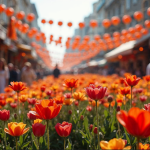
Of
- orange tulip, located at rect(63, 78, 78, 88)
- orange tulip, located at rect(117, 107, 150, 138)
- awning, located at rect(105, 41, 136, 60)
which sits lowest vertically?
orange tulip, located at rect(117, 107, 150, 138)

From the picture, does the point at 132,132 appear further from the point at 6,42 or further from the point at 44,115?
the point at 6,42

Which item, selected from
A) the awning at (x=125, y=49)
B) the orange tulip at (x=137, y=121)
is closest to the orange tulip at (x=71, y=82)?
the orange tulip at (x=137, y=121)

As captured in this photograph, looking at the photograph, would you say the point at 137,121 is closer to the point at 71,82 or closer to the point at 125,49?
the point at 71,82

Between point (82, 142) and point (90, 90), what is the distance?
25.8 inches

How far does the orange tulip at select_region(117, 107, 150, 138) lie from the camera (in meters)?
0.68

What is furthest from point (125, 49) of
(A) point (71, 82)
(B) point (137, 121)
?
(B) point (137, 121)

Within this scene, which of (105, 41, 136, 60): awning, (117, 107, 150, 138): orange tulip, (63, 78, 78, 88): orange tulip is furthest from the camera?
(105, 41, 136, 60): awning

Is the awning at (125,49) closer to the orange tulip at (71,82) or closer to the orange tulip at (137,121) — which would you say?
the orange tulip at (71,82)

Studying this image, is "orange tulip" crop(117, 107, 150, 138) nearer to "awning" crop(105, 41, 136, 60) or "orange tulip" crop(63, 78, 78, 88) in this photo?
"orange tulip" crop(63, 78, 78, 88)

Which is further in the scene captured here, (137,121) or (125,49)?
(125,49)

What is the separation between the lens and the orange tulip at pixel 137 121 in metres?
0.68

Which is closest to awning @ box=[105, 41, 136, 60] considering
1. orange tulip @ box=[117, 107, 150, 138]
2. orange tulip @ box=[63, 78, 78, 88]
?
orange tulip @ box=[63, 78, 78, 88]

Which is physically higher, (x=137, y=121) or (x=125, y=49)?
(x=125, y=49)

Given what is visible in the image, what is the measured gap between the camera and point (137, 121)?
69cm
